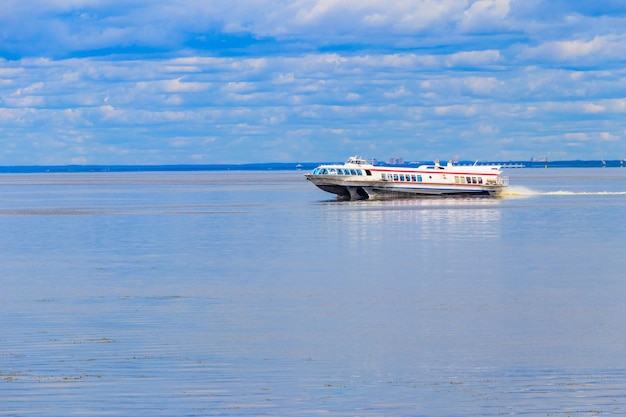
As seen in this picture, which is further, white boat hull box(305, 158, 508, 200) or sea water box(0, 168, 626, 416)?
white boat hull box(305, 158, 508, 200)

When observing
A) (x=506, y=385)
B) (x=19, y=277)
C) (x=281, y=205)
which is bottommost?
(x=506, y=385)

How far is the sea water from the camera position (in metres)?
25.8

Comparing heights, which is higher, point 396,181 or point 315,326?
point 396,181

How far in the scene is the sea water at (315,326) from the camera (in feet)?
84.8

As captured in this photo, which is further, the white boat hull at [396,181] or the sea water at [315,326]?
the white boat hull at [396,181]

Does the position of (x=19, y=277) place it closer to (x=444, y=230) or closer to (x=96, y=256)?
(x=96, y=256)

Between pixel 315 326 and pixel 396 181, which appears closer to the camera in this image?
pixel 315 326

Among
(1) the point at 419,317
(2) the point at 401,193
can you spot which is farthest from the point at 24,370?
(2) the point at 401,193

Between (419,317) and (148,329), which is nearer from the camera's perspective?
(148,329)

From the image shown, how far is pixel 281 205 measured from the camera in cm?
14275

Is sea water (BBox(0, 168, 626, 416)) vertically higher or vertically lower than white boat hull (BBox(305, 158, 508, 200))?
lower

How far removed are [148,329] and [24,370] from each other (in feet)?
24.9

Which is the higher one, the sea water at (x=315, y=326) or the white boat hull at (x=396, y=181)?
the white boat hull at (x=396, y=181)

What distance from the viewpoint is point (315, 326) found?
120 feet
